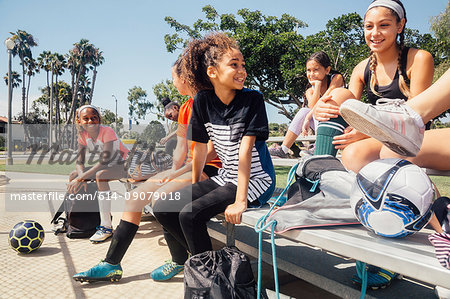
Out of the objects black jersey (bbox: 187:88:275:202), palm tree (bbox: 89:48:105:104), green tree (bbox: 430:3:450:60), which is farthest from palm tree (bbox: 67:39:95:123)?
black jersey (bbox: 187:88:275:202)

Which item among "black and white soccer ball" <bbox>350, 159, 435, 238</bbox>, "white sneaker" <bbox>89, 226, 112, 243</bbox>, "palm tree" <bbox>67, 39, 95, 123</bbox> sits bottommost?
"white sneaker" <bbox>89, 226, 112, 243</bbox>

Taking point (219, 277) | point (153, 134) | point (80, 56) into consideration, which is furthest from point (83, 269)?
point (80, 56)

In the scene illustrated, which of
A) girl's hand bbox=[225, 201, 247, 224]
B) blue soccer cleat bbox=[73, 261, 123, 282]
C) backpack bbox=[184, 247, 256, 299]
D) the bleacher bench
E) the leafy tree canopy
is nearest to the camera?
the bleacher bench

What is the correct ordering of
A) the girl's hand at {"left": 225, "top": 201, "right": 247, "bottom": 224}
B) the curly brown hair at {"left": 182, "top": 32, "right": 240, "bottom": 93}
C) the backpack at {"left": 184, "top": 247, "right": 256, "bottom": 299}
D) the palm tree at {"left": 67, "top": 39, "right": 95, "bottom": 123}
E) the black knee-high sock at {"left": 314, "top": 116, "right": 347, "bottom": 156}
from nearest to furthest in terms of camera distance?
the backpack at {"left": 184, "top": 247, "right": 256, "bottom": 299}, the girl's hand at {"left": 225, "top": 201, "right": 247, "bottom": 224}, the black knee-high sock at {"left": 314, "top": 116, "right": 347, "bottom": 156}, the curly brown hair at {"left": 182, "top": 32, "right": 240, "bottom": 93}, the palm tree at {"left": 67, "top": 39, "right": 95, "bottom": 123}

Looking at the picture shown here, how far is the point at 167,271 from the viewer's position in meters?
2.73

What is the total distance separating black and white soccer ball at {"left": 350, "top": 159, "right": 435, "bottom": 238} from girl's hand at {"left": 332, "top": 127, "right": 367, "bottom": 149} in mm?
583

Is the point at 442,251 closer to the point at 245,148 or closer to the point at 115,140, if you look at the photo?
the point at 245,148

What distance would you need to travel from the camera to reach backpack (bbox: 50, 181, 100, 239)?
4.04 meters

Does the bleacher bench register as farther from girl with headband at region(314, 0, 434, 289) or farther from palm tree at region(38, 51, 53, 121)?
palm tree at region(38, 51, 53, 121)

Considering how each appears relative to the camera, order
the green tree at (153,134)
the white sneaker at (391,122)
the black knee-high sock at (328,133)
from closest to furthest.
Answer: the white sneaker at (391,122) → the black knee-high sock at (328,133) → the green tree at (153,134)

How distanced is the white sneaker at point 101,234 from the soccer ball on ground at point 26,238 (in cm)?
56

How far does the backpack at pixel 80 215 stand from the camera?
404cm

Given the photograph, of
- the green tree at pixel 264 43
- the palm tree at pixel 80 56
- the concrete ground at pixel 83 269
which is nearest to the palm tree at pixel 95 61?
the palm tree at pixel 80 56

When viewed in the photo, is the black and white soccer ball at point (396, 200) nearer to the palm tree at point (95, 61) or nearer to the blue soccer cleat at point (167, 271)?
the blue soccer cleat at point (167, 271)
